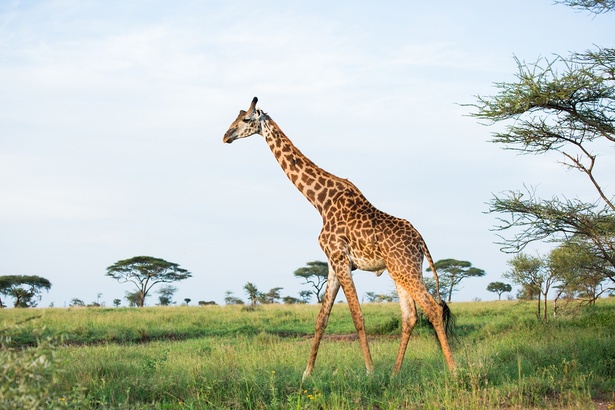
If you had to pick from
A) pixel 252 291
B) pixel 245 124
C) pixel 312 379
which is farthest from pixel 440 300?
pixel 252 291

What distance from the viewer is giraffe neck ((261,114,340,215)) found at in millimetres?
8938

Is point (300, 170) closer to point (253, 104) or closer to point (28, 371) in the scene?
point (253, 104)

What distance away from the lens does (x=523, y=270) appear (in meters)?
23.6

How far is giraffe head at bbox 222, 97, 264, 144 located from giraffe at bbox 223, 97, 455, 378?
0.05 ft

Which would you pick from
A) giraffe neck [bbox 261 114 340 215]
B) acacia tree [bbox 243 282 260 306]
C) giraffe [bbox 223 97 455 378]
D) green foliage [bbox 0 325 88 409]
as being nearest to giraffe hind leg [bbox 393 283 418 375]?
giraffe [bbox 223 97 455 378]

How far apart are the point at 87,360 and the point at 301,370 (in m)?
2.65

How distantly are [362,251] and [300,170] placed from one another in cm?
170

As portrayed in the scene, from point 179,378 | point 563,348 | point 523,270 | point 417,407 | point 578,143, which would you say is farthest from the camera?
point 523,270

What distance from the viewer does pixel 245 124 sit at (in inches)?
360

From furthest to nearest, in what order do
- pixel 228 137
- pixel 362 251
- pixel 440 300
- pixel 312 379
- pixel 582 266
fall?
pixel 582 266 → pixel 228 137 → pixel 440 300 → pixel 362 251 → pixel 312 379

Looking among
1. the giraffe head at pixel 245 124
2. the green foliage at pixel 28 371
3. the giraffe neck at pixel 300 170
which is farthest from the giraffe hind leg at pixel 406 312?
the green foliage at pixel 28 371

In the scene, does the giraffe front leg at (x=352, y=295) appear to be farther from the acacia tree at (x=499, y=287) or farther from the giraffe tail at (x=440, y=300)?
the acacia tree at (x=499, y=287)

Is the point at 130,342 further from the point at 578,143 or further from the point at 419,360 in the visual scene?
the point at 578,143

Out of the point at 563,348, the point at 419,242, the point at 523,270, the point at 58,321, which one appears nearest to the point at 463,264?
the point at 523,270
